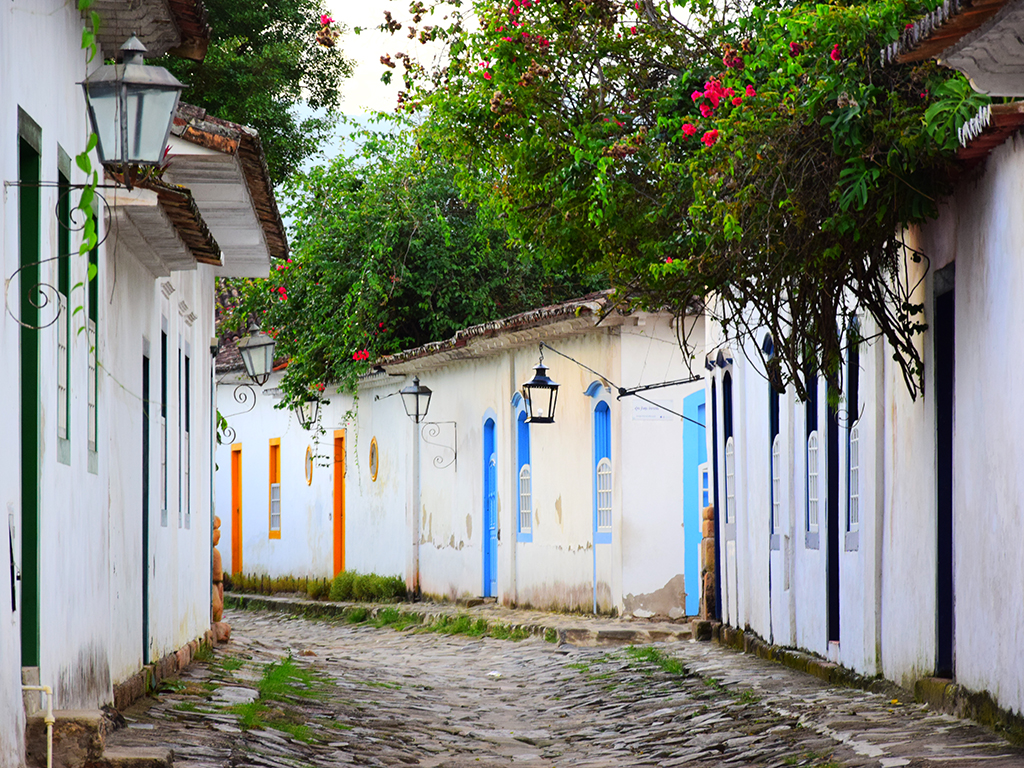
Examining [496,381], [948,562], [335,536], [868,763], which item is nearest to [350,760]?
[868,763]

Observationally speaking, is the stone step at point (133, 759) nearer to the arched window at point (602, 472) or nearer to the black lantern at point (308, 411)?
the arched window at point (602, 472)

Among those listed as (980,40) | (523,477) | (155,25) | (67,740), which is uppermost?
(155,25)

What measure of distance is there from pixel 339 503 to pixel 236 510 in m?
4.61

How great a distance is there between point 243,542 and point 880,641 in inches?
863

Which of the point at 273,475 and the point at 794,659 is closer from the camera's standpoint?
the point at 794,659

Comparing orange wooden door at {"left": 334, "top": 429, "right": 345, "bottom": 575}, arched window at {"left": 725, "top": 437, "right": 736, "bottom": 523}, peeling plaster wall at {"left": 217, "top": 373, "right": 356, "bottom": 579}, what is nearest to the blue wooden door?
peeling plaster wall at {"left": 217, "top": 373, "right": 356, "bottom": 579}

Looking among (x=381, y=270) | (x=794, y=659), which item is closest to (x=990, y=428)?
(x=794, y=659)

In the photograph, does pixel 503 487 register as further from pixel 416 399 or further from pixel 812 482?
pixel 812 482

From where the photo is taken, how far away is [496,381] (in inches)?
849

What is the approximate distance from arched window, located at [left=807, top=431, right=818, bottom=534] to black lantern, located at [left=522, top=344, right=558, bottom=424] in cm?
596

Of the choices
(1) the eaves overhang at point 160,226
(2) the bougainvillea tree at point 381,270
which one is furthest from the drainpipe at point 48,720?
(2) the bougainvillea tree at point 381,270

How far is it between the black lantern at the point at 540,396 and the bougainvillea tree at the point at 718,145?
21.9ft

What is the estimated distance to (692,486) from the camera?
59.5 ft

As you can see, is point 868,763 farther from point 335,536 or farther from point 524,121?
point 335,536
